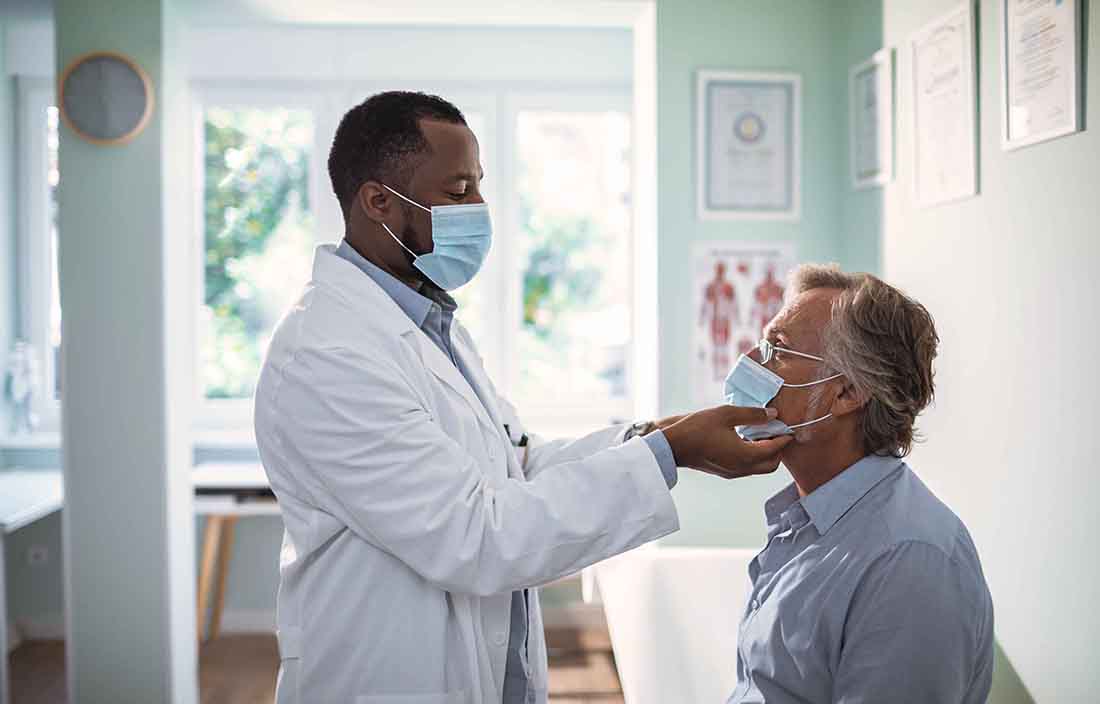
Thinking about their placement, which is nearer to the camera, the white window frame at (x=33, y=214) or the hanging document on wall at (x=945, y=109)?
the hanging document on wall at (x=945, y=109)

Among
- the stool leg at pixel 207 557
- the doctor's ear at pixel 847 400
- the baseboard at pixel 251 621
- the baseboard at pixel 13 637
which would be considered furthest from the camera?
the baseboard at pixel 251 621

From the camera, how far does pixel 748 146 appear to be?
2863 millimetres

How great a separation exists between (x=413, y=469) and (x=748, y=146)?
1971 millimetres

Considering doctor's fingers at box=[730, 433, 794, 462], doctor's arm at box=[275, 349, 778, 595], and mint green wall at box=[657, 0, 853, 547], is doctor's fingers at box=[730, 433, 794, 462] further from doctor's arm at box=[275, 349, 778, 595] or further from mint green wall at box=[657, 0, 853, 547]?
mint green wall at box=[657, 0, 853, 547]

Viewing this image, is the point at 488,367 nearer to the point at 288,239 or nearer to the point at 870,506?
the point at 288,239

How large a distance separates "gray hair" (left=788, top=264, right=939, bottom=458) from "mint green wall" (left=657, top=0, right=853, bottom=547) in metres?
1.45

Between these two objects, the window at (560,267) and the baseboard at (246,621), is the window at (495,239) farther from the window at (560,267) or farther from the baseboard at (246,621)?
the baseboard at (246,621)

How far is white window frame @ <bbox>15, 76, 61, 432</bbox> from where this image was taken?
13.6 ft

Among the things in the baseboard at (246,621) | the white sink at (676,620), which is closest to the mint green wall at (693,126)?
the white sink at (676,620)

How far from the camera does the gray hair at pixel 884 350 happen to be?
1.41 metres

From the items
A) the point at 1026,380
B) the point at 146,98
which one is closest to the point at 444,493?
the point at 1026,380

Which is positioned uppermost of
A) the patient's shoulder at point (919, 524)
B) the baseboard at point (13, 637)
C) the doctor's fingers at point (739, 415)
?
the doctor's fingers at point (739, 415)

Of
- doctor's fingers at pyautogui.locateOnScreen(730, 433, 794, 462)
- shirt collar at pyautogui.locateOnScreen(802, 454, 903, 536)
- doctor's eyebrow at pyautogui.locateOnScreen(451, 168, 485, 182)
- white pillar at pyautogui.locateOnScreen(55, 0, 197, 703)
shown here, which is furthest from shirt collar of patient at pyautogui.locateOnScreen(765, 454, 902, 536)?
white pillar at pyautogui.locateOnScreen(55, 0, 197, 703)

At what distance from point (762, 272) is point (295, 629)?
1.92m
